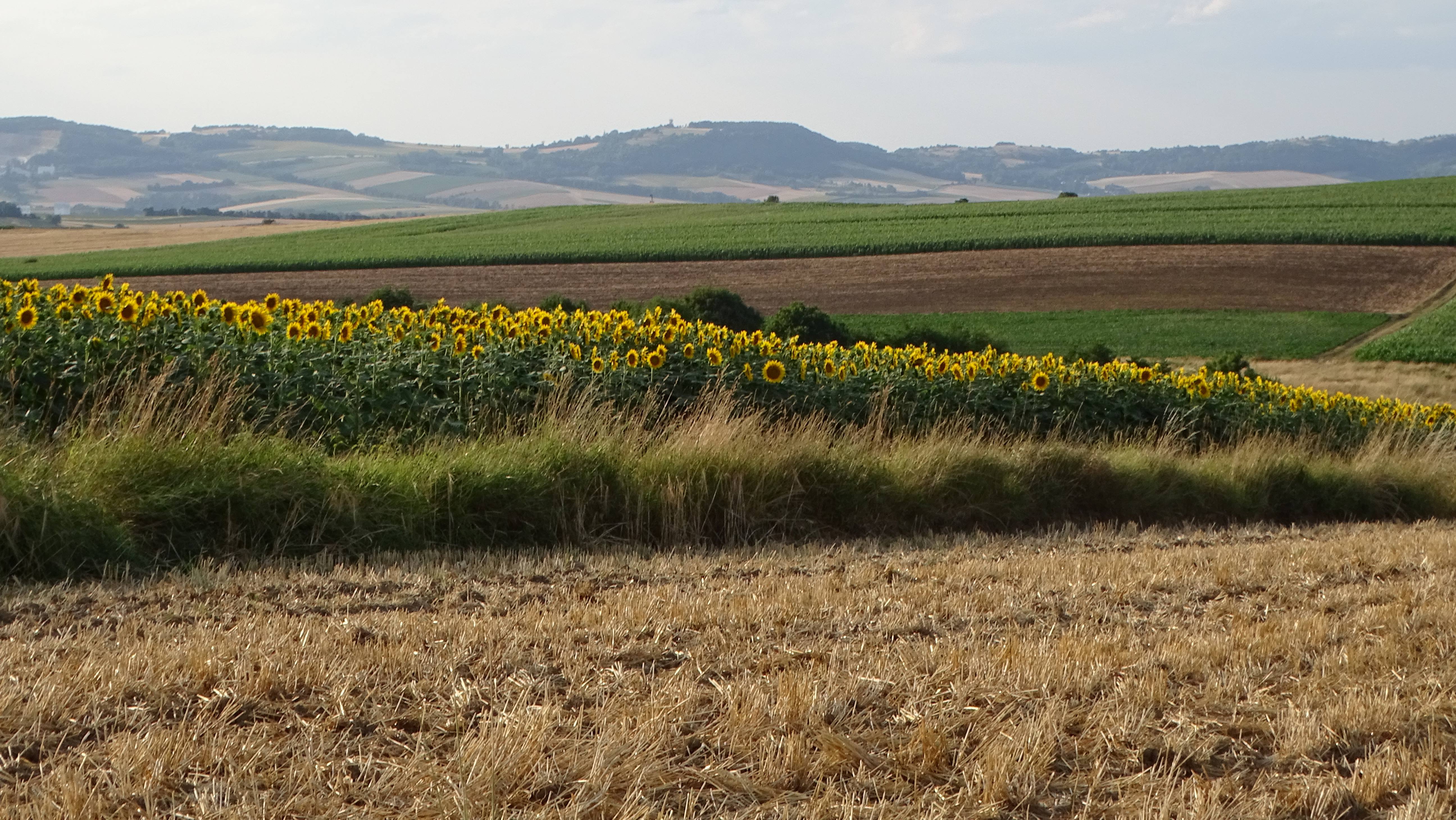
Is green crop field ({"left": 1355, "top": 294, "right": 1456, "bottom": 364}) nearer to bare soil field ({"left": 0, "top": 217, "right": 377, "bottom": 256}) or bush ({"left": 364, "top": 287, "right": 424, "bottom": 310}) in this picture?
bush ({"left": 364, "top": 287, "right": 424, "bottom": 310})

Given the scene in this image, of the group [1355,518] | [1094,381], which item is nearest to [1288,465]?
[1355,518]

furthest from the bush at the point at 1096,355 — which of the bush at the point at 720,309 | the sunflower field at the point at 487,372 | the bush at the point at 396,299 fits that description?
the bush at the point at 396,299

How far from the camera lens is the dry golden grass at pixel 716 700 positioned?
3.15m

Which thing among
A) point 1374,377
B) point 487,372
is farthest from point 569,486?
point 1374,377

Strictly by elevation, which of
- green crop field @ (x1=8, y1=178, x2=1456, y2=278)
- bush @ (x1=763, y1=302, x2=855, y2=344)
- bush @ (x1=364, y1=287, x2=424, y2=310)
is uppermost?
green crop field @ (x1=8, y1=178, x2=1456, y2=278)

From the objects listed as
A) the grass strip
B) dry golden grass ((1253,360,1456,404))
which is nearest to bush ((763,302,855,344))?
dry golden grass ((1253,360,1456,404))

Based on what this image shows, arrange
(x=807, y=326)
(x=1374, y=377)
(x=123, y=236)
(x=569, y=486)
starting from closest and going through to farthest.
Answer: (x=569, y=486), (x=807, y=326), (x=1374, y=377), (x=123, y=236)

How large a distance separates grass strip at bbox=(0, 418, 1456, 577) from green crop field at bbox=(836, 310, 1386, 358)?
20533 mm

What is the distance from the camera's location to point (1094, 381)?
13.0 metres

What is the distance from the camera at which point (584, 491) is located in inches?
300

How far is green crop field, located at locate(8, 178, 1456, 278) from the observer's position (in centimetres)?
5169

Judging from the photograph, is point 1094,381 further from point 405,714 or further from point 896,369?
point 405,714

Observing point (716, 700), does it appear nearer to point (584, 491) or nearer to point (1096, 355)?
point (584, 491)

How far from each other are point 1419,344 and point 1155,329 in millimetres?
6671
